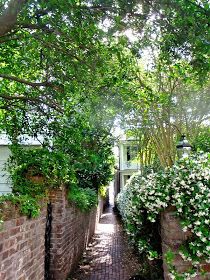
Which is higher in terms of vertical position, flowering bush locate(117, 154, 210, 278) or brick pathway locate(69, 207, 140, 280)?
flowering bush locate(117, 154, 210, 278)

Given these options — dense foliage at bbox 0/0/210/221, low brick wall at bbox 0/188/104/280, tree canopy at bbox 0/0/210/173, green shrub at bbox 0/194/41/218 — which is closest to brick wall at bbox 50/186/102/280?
low brick wall at bbox 0/188/104/280

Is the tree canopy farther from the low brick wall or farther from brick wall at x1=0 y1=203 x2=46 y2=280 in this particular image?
brick wall at x1=0 y1=203 x2=46 y2=280

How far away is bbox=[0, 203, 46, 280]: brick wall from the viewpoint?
283 centimetres

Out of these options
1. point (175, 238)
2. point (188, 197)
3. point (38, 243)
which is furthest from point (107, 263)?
point (188, 197)

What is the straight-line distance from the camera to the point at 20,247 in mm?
3268

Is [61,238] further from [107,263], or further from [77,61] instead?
[77,61]

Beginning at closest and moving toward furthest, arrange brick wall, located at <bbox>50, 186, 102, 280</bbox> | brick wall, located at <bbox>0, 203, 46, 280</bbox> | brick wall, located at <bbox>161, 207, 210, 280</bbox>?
1. brick wall, located at <bbox>0, 203, 46, 280</bbox>
2. brick wall, located at <bbox>161, 207, 210, 280</bbox>
3. brick wall, located at <bbox>50, 186, 102, 280</bbox>

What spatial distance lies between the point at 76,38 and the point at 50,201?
3278mm

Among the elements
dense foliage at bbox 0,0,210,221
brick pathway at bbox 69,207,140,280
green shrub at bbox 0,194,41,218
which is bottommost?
brick pathway at bbox 69,207,140,280

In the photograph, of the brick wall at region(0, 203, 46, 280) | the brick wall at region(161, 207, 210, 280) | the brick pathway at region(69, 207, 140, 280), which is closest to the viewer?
the brick wall at region(0, 203, 46, 280)

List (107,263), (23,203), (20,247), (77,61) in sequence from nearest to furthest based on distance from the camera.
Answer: (20,247), (23,203), (77,61), (107,263)

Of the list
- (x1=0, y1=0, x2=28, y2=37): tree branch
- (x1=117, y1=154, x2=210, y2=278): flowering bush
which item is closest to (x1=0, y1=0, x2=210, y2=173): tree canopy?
(x1=0, y1=0, x2=28, y2=37): tree branch

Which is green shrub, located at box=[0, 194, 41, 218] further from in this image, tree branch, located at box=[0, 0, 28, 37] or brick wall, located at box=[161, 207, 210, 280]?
tree branch, located at box=[0, 0, 28, 37]

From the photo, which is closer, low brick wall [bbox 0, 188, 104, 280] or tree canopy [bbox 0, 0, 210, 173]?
low brick wall [bbox 0, 188, 104, 280]
